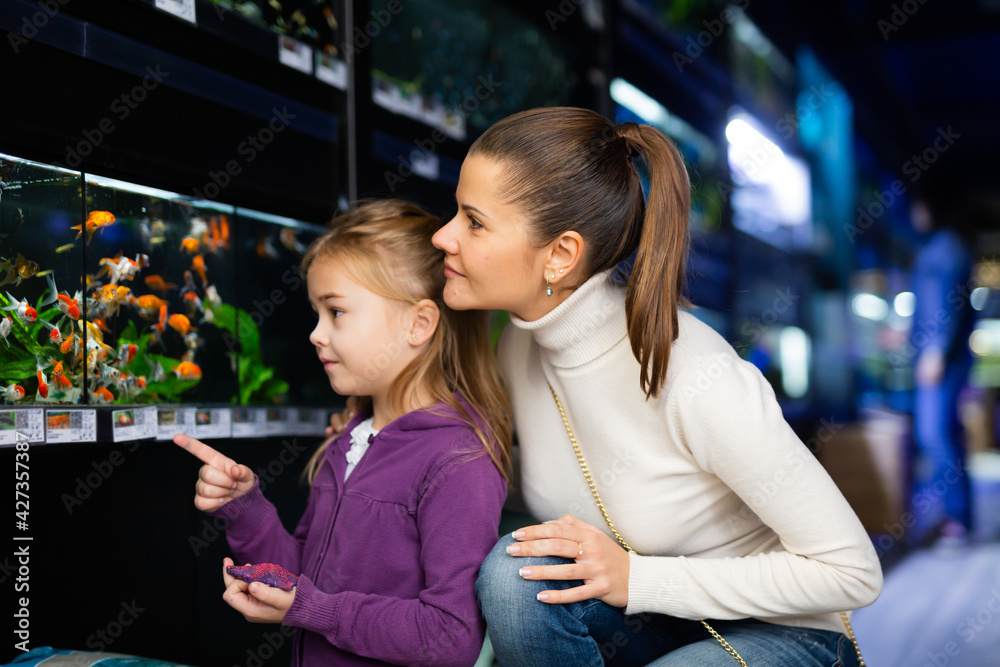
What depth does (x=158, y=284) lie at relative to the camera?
1.59 m

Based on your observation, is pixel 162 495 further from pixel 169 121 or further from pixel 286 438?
pixel 169 121

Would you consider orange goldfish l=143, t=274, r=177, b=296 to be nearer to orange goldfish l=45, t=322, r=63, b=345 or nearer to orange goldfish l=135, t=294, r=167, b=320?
orange goldfish l=135, t=294, r=167, b=320

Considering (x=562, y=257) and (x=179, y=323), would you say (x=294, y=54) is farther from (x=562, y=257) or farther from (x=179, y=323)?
(x=562, y=257)

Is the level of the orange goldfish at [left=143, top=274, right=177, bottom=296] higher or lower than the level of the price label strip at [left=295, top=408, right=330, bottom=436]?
higher

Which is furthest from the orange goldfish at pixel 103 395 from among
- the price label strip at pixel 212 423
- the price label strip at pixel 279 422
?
the price label strip at pixel 279 422

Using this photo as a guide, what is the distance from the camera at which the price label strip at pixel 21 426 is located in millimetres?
1245

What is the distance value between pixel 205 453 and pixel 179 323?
41 cm

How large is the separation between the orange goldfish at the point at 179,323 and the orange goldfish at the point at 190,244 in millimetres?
138

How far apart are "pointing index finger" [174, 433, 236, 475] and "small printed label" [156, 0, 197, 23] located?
85cm

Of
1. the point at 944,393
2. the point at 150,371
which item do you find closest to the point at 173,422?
the point at 150,371

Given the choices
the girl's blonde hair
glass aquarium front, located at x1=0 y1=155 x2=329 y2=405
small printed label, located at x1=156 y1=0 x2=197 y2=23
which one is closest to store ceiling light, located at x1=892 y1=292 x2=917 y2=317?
glass aquarium front, located at x1=0 y1=155 x2=329 y2=405

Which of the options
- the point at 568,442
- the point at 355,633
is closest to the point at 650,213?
the point at 568,442

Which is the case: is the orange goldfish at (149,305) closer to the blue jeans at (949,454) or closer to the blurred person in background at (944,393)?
the blurred person in background at (944,393)

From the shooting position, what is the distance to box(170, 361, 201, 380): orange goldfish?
163cm
